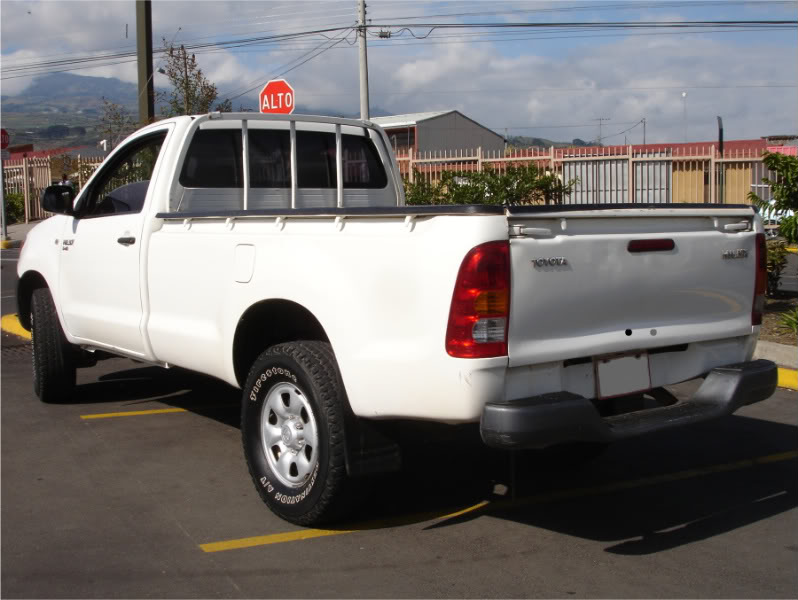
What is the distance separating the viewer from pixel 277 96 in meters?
12.1

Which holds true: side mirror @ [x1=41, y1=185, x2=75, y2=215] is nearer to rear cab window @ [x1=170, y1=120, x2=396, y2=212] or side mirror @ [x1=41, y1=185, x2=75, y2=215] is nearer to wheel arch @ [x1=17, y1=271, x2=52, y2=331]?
wheel arch @ [x1=17, y1=271, x2=52, y2=331]

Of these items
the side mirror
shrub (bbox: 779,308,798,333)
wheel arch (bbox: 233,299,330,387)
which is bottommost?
shrub (bbox: 779,308,798,333)

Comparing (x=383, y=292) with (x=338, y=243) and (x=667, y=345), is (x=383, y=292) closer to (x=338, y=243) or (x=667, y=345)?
(x=338, y=243)

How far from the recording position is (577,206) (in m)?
4.13

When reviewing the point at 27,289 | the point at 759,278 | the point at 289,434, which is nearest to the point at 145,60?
the point at 27,289

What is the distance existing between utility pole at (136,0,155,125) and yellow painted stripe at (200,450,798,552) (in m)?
11.5

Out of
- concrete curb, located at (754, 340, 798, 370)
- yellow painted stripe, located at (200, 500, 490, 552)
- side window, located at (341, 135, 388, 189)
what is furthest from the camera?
concrete curb, located at (754, 340, 798, 370)

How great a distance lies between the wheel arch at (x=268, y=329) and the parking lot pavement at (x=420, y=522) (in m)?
0.73

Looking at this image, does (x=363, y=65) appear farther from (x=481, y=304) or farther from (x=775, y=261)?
(x=481, y=304)

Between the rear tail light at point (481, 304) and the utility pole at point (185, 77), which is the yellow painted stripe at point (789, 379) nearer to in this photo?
the rear tail light at point (481, 304)

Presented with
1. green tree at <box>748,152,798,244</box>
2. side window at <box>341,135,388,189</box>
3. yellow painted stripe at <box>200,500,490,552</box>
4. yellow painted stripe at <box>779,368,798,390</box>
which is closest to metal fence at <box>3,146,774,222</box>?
green tree at <box>748,152,798,244</box>

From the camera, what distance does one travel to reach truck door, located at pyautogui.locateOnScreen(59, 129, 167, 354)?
5.99 m

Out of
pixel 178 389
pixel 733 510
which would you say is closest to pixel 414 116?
pixel 178 389

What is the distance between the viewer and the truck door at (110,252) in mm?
5992
